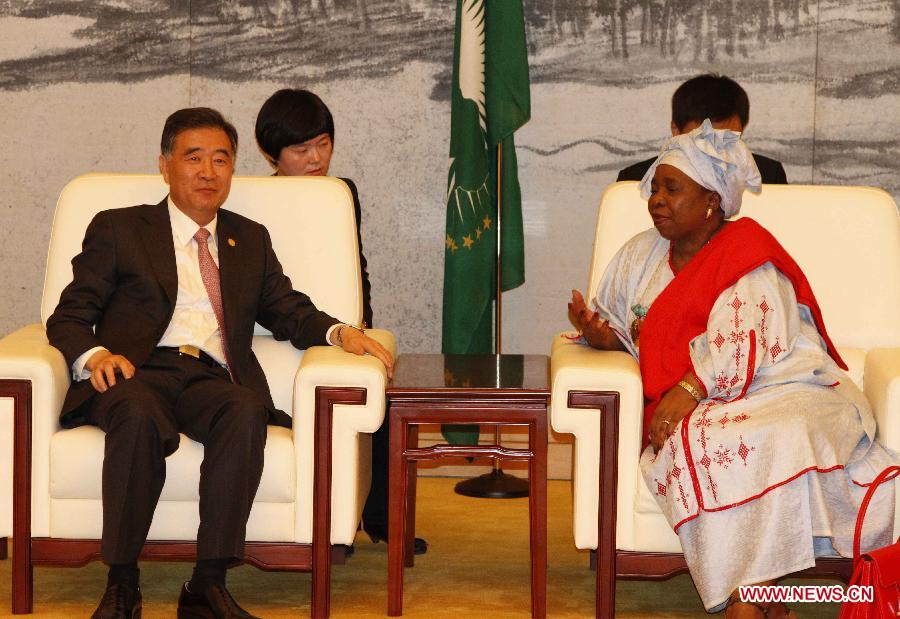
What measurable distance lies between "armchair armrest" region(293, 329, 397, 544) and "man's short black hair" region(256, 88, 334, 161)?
1.10 meters

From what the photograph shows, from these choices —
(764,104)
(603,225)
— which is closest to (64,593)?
(603,225)

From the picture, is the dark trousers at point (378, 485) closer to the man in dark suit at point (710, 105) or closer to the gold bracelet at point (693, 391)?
the gold bracelet at point (693, 391)

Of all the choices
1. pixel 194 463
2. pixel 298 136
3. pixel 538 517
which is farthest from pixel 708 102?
pixel 194 463

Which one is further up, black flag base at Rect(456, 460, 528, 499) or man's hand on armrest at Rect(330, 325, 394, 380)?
man's hand on armrest at Rect(330, 325, 394, 380)

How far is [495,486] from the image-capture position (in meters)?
4.94

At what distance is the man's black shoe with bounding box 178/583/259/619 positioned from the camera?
3.23 m

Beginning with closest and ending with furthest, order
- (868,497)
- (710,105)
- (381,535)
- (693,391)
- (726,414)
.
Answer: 1. (868,497)
2. (726,414)
3. (693,391)
4. (381,535)
5. (710,105)

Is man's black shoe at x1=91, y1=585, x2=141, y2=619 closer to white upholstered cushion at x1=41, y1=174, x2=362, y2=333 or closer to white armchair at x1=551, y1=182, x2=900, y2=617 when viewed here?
white upholstered cushion at x1=41, y1=174, x2=362, y2=333

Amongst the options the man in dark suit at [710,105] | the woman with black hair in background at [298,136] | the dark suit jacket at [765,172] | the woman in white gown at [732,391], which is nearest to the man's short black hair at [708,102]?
the man in dark suit at [710,105]

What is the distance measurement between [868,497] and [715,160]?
3.19ft

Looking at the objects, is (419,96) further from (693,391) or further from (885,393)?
(885,393)

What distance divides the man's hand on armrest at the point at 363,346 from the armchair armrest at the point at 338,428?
0.40 ft

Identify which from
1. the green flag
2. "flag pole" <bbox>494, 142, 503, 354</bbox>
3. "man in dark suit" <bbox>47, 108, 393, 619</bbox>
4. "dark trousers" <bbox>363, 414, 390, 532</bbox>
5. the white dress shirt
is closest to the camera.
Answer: "man in dark suit" <bbox>47, 108, 393, 619</bbox>

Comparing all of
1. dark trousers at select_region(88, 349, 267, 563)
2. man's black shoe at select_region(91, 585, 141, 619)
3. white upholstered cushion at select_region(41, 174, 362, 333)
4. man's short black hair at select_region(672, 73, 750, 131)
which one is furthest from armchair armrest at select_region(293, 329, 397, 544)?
man's short black hair at select_region(672, 73, 750, 131)
